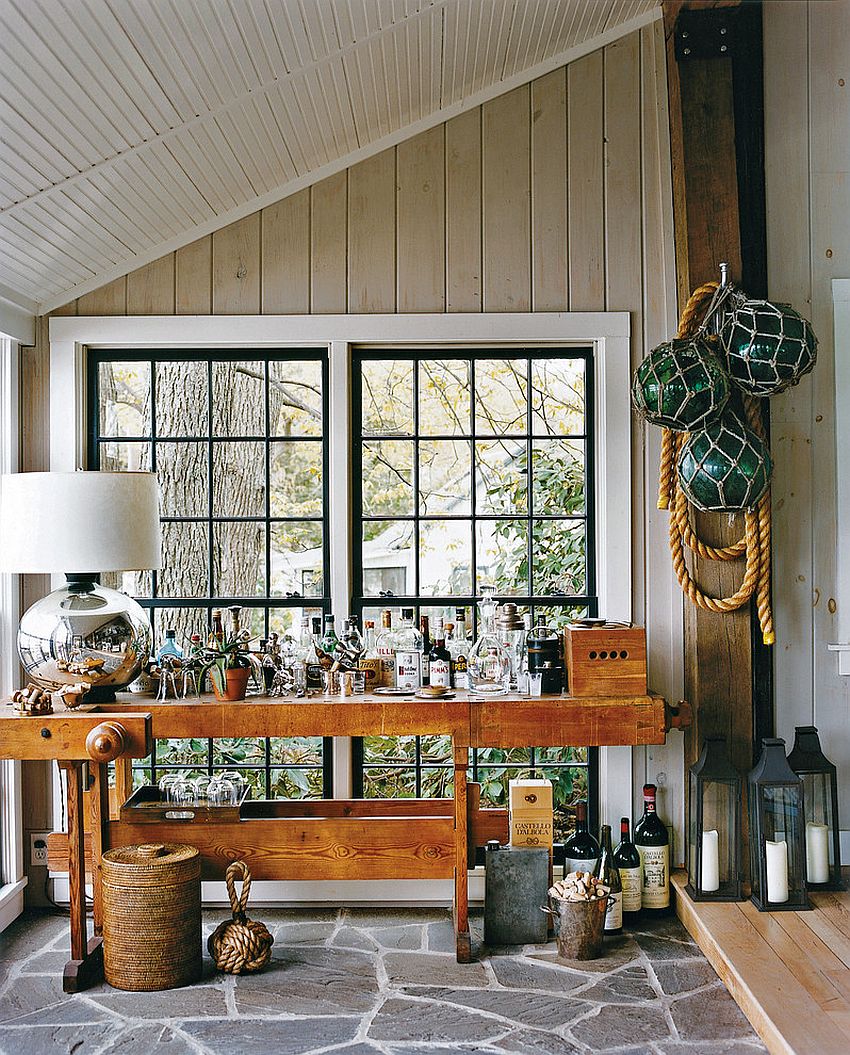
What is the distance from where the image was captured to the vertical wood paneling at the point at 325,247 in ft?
15.2

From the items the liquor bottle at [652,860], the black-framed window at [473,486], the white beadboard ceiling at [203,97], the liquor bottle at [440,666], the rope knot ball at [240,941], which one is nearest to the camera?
the white beadboard ceiling at [203,97]

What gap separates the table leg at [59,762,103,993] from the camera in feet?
12.2

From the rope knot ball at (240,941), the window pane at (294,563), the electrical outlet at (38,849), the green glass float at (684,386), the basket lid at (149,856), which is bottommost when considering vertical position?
the rope knot ball at (240,941)

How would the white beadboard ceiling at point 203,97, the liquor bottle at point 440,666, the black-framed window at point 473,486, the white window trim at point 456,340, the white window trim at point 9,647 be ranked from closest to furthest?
the white beadboard ceiling at point 203,97 → the liquor bottle at point 440,666 → the white window trim at point 9,647 → the white window trim at point 456,340 → the black-framed window at point 473,486

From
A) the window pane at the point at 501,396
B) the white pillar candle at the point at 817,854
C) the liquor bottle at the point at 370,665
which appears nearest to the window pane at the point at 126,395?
the liquor bottle at the point at 370,665

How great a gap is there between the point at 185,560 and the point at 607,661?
1.88 meters

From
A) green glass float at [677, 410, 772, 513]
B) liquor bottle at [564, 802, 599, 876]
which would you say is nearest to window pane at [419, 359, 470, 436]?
green glass float at [677, 410, 772, 513]

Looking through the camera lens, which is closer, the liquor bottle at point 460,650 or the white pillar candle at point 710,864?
the white pillar candle at point 710,864

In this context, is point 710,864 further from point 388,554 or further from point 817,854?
point 388,554

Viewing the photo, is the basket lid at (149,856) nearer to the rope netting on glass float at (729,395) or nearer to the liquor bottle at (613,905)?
the liquor bottle at (613,905)

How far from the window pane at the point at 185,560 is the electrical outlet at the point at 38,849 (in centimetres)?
114

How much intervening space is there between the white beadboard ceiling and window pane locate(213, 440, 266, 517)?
2.89ft

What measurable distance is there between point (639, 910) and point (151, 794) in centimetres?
198

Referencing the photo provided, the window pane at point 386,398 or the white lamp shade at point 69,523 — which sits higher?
the window pane at point 386,398
